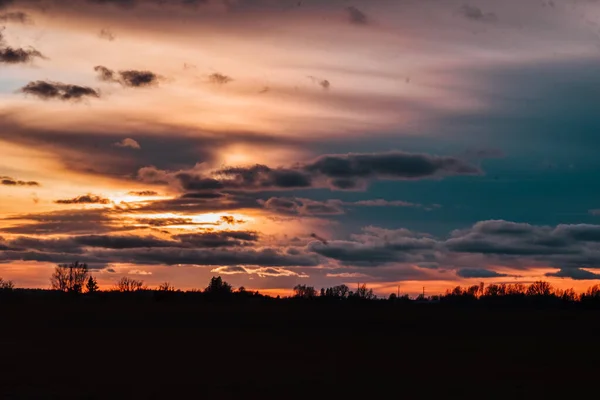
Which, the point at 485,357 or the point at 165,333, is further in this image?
the point at 165,333

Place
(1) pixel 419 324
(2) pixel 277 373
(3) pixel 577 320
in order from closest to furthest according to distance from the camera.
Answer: (2) pixel 277 373 < (1) pixel 419 324 < (3) pixel 577 320

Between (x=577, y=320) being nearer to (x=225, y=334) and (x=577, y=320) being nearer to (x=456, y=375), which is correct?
(x=225, y=334)

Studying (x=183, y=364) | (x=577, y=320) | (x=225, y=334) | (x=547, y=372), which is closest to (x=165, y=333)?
(x=225, y=334)

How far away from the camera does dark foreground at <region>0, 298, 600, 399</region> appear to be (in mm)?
40219

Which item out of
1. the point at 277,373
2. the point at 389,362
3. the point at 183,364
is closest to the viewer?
the point at 277,373

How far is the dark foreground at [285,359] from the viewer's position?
40219mm

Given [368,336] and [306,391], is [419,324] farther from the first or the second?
[306,391]

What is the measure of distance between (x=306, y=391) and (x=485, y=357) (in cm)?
2224

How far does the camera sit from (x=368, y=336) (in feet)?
245

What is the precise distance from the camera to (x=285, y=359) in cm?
5322

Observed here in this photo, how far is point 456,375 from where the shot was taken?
46.6m

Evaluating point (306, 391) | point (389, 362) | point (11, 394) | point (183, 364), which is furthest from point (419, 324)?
point (11, 394)

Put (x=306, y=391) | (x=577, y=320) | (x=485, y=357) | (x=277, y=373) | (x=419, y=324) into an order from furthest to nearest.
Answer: (x=577, y=320), (x=419, y=324), (x=485, y=357), (x=277, y=373), (x=306, y=391)

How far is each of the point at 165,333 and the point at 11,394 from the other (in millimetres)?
36110
